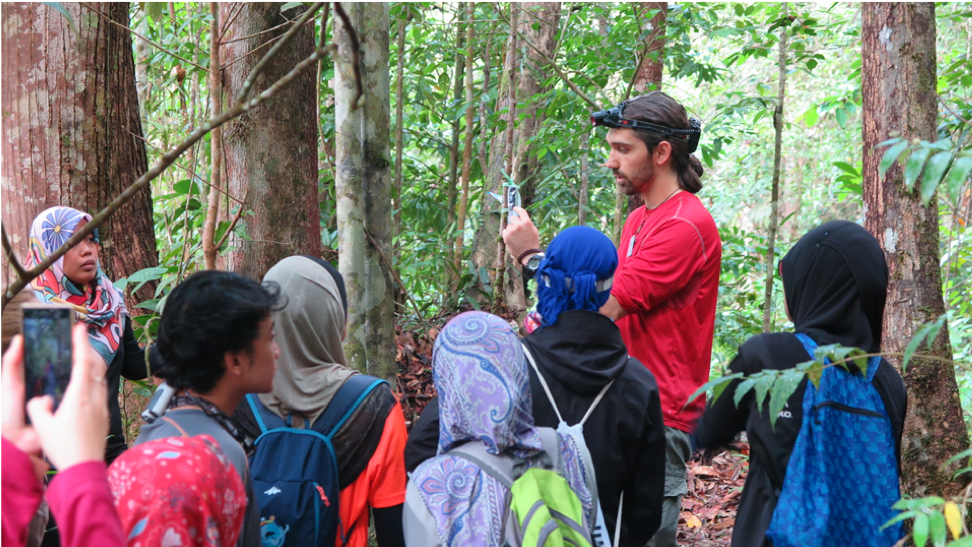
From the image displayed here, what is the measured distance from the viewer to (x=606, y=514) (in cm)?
231

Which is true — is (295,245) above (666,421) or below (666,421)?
above

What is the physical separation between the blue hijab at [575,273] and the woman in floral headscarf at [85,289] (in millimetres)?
2250

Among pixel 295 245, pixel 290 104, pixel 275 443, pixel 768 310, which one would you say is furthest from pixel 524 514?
pixel 768 310

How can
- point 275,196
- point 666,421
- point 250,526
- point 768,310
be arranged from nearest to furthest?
point 250,526
point 666,421
point 275,196
point 768,310

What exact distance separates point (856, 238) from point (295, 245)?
118 inches

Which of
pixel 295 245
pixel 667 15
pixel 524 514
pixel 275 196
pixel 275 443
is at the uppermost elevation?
pixel 667 15

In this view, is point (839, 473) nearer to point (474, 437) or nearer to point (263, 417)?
point (474, 437)

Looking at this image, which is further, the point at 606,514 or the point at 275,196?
the point at 275,196

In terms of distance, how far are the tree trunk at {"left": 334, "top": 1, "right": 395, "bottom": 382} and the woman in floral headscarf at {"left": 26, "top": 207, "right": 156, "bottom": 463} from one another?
131cm

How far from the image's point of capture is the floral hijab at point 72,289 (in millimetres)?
3404

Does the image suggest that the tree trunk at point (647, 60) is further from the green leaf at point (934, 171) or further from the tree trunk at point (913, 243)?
the green leaf at point (934, 171)

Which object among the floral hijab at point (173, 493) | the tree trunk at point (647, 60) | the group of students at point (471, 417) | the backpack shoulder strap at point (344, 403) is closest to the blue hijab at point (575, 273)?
the group of students at point (471, 417)

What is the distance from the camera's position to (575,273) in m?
2.38

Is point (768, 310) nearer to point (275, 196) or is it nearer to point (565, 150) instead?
point (565, 150)
